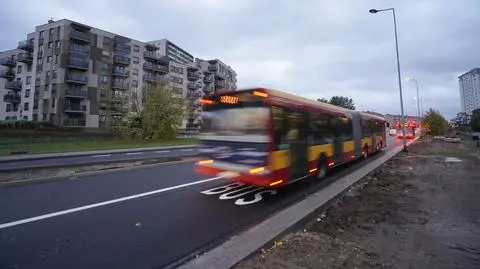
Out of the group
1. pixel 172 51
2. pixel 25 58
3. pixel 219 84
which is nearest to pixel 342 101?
pixel 219 84

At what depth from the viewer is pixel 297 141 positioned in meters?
8.96

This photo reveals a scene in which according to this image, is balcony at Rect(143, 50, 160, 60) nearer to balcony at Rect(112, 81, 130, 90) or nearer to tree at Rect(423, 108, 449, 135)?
balcony at Rect(112, 81, 130, 90)

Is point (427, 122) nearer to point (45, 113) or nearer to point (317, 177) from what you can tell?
point (317, 177)

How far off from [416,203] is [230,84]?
100 meters

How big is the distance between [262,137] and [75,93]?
182 feet

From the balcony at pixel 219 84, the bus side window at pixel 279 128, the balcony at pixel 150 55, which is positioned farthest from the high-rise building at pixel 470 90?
the bus side window at pixel 279 128

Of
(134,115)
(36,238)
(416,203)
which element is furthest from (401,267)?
(134,115)

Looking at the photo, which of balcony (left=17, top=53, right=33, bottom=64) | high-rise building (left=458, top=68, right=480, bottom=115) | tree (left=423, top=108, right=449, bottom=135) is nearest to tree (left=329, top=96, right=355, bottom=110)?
tree (left=423, top=108, right=449, bottom=135)

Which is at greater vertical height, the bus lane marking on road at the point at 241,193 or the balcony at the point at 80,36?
the balcony at the point at 80,36

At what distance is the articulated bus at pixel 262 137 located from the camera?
786 centimetres

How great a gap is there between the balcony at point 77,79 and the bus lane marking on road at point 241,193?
53550mm

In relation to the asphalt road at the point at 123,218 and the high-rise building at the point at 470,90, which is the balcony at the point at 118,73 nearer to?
the asphalt road at the point at 123,218

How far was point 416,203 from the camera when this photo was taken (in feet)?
26.4

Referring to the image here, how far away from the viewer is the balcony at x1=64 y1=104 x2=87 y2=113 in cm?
5323
